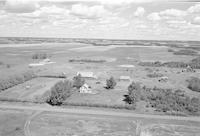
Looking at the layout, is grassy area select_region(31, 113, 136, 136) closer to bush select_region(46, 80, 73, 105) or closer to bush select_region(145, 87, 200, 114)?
bush select_region(46, 80, 73, 105)

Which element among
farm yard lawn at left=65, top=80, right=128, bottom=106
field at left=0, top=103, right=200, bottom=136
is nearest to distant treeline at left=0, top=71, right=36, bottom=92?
field at left=0, top=103, right=200, bottom=136

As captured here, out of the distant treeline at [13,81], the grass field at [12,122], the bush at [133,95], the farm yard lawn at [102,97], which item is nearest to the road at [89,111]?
the grass field at [12,122]

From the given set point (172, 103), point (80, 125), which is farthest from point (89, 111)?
point (172, 103)

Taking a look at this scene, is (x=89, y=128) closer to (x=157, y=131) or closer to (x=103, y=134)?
(x=103, y=134)

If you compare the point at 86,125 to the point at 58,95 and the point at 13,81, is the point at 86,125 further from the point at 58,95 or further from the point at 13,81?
the point at 13,81

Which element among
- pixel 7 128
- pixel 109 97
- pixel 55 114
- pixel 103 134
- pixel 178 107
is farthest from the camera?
pixel 109 97

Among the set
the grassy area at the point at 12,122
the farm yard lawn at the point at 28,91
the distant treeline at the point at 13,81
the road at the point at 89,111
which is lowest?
the grassy area at the point at 12,122

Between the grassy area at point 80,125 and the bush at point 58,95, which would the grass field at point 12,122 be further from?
the bush at point 58,95

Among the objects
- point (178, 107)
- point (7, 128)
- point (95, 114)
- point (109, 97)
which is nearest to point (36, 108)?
point (7, 128)
